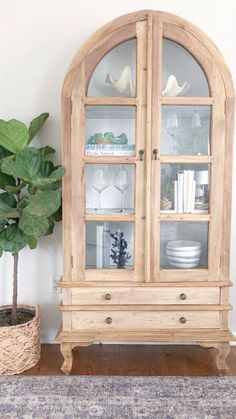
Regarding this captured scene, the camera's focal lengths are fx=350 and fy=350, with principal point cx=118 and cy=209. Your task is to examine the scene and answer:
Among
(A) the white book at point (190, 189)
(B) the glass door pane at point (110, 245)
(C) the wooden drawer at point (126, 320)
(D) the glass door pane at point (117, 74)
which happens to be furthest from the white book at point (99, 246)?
(D) the glass door pane at point (117, 74)

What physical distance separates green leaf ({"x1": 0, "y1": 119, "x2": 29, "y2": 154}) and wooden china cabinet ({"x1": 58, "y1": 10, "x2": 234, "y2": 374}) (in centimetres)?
21

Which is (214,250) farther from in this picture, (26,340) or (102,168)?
(26,340)

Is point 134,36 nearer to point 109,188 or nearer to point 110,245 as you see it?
point 109,188

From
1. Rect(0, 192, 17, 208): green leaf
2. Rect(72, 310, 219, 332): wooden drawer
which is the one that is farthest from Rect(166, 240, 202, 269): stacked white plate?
Rect(0, 192, 17, 208): green leaf

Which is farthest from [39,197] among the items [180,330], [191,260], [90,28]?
[90,28]

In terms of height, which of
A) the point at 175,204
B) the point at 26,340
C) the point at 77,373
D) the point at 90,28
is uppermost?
the point at 90,28

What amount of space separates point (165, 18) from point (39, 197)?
1076mm

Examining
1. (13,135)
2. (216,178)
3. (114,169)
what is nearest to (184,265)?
(216,178)

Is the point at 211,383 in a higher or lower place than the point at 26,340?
lower

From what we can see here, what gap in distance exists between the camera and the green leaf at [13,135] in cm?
170

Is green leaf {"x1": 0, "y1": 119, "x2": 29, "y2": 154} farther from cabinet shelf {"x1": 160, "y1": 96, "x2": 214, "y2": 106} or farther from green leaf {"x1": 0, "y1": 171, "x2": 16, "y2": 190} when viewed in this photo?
cabinet shelf {"x1": 160, "y1": 96, "x2": 214, "y2": 106}

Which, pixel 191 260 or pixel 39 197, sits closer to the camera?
pixel 39 197

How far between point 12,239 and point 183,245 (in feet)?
2.96

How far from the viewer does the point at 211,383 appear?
176 cm
